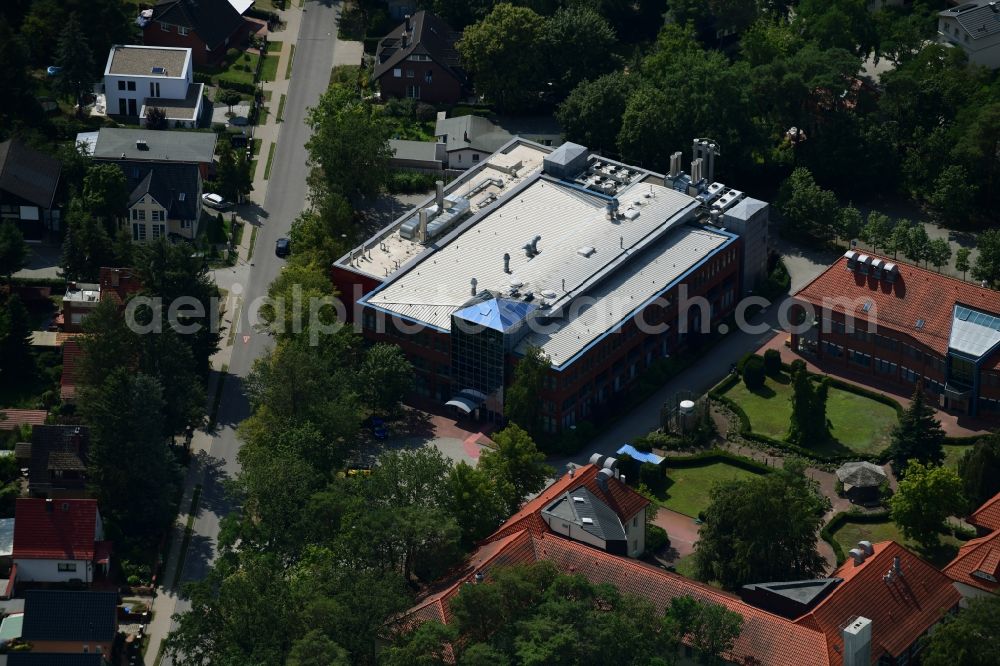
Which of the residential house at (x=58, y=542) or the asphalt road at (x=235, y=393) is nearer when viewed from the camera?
the residential house at (x=58, y=542)

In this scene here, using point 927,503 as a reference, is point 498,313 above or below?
above

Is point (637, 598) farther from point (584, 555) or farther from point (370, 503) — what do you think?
point (370, 503)

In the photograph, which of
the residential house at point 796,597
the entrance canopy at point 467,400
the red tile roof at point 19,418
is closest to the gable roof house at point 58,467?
the red tile roof at point 19,418

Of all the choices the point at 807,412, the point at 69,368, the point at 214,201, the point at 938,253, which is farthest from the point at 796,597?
the point at 214,201

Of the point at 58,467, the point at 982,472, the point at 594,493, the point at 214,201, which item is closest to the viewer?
the point at 594,493

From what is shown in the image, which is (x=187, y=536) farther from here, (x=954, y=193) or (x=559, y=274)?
(x=954, y=193)

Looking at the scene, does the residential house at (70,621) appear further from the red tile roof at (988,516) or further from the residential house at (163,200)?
the red tile roof at (988,516)

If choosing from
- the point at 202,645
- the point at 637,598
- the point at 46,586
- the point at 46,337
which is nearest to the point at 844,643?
the point at 637,598

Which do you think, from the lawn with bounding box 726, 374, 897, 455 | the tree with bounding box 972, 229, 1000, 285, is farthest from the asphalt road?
the tree with bounding box 972, 229, 1000, 285
